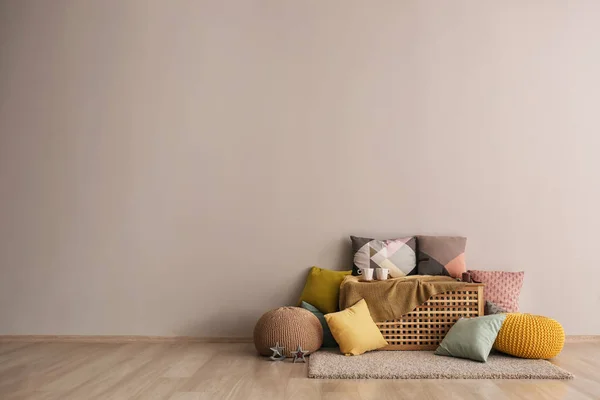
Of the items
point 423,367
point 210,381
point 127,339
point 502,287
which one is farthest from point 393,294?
point 127,339

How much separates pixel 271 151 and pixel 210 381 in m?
2.01

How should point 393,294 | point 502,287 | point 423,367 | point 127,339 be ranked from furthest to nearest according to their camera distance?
point 127,339 → point 502,287 → point 393,294 → point 423,367

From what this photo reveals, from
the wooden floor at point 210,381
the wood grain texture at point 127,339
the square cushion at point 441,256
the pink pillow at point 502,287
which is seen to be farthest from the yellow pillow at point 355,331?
the wood grain texture at point 127,339

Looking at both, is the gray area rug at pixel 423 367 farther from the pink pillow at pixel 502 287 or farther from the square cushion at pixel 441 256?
the square cushion at pixel 441 256

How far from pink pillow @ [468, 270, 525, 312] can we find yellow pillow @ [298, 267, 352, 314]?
0.94m

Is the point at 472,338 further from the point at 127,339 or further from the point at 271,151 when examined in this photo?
the point at 127,339

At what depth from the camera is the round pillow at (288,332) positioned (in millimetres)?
3783

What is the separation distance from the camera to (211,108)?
4.74m

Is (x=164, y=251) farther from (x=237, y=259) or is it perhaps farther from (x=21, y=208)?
(x=21, y=208)

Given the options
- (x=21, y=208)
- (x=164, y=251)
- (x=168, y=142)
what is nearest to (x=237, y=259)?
(x=164, y=251)

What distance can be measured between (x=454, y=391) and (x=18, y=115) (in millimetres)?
3812

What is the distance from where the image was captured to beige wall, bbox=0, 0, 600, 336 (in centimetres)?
462

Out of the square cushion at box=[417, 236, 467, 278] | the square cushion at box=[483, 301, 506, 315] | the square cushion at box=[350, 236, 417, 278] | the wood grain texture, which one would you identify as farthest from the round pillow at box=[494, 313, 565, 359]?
the wood grain texture

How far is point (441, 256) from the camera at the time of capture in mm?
4414
